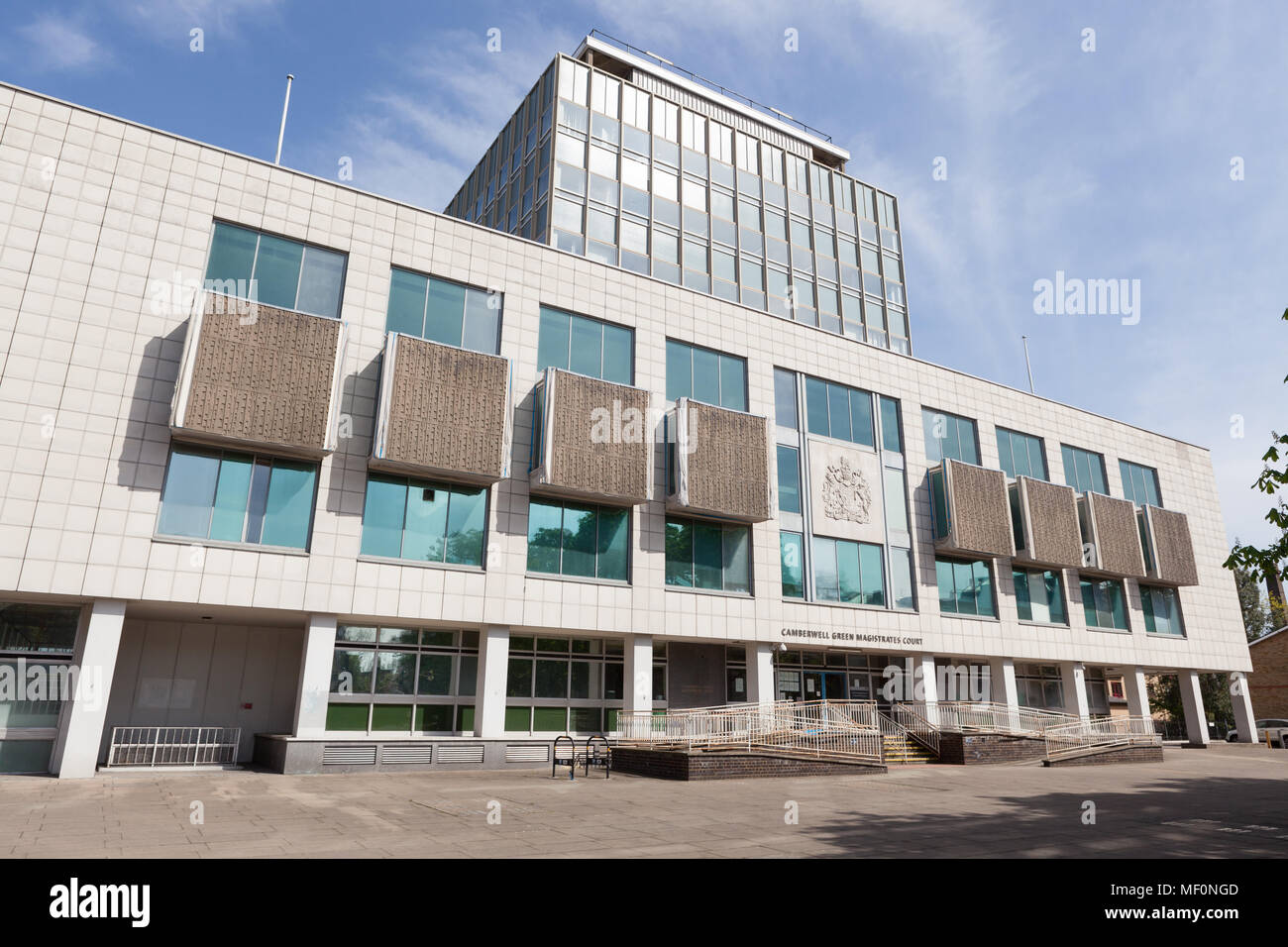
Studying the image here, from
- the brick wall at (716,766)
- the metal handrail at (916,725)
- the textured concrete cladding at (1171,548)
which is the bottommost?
the brick wall at (716,766)

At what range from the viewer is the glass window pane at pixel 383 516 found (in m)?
21.1

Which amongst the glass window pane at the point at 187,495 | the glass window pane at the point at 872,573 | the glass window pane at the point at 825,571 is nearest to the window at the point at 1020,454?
the glass window pane at the point at 872,573

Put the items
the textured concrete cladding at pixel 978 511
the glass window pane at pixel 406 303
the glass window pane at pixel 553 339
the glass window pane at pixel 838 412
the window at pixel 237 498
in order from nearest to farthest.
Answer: the window at pixel 237 498
the glass window pane at pixel 406 303
the glass window pane at pixel 553 339
the glass window pane at pixel 838 412
the textured concrete cladding at pixel 978 511

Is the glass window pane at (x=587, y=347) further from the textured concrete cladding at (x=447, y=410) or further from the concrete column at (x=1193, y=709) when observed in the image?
the concrete column at (x=1193, y=709)

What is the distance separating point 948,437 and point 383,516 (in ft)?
80.2

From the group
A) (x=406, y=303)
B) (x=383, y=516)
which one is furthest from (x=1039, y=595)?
(x=406, y=303)

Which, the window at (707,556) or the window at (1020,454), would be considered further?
the window at (1020,454)

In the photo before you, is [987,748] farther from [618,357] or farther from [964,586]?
[618,357]

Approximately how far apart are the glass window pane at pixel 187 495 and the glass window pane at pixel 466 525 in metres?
6.07

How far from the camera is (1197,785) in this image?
66.3 feet

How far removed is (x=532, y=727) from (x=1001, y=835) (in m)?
15.2

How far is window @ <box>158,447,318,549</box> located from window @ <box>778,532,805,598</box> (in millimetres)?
15933

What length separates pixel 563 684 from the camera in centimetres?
2464
